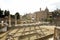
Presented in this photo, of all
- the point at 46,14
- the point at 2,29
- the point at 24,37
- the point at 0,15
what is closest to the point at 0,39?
the point at 24,37

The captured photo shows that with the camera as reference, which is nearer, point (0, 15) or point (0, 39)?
point (0, 39)

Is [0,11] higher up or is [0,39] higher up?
[0,11]

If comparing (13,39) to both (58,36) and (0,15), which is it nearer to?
(58,36)

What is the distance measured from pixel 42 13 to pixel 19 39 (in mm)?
22513

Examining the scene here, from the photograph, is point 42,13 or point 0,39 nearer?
point 0,39

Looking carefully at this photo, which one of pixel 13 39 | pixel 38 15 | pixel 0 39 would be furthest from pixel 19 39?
pixel 38 15

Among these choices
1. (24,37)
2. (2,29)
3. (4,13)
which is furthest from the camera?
(4,13)

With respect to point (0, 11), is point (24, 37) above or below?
below

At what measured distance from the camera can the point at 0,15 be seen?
26.7m

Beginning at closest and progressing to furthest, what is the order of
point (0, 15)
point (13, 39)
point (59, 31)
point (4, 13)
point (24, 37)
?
point (59, 31), point (13, 39), point (24, 37), point (0, 15), point (4, 13)

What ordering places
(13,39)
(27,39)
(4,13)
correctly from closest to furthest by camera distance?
(13,39)
(27,39)
(4,13)

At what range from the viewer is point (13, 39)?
19.5 ft

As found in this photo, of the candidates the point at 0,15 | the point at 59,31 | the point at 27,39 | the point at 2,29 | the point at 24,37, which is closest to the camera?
the point at 59,31

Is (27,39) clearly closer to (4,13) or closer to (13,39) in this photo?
(13,39)
